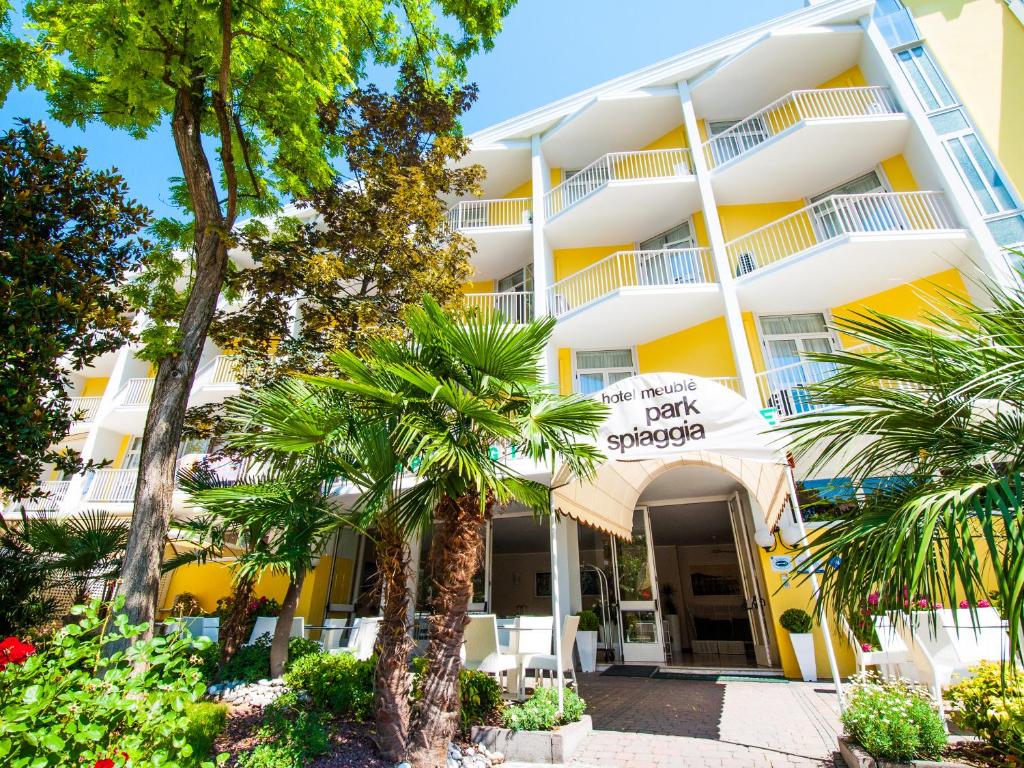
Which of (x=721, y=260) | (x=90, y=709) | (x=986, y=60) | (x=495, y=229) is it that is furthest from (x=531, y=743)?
(x=986, y=60)

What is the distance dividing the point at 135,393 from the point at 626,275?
17341mm

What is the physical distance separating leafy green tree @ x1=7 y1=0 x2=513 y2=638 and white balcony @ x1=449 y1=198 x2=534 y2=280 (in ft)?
18.6

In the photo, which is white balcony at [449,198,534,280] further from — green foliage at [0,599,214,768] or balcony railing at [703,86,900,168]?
green foliage at [0,599,214,768]

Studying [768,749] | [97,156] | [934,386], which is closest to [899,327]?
[934,386]

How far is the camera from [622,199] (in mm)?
13484

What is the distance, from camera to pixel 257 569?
4984mm

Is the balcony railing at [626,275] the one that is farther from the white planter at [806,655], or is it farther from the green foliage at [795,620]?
the white planter at [806,655]

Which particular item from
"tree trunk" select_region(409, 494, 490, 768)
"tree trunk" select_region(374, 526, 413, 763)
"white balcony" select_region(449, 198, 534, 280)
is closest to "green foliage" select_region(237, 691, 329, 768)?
"tree trunk" select_region(374, 526, 413, 763)

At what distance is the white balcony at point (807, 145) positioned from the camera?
11312mm

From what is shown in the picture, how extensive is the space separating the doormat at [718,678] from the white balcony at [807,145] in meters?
11.3

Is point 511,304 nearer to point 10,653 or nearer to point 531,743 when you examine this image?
point 531,743

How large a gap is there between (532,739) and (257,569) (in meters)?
3.27

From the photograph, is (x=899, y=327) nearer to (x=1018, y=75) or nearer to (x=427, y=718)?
(x=427, y=718)

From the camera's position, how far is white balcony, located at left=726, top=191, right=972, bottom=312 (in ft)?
32.7
